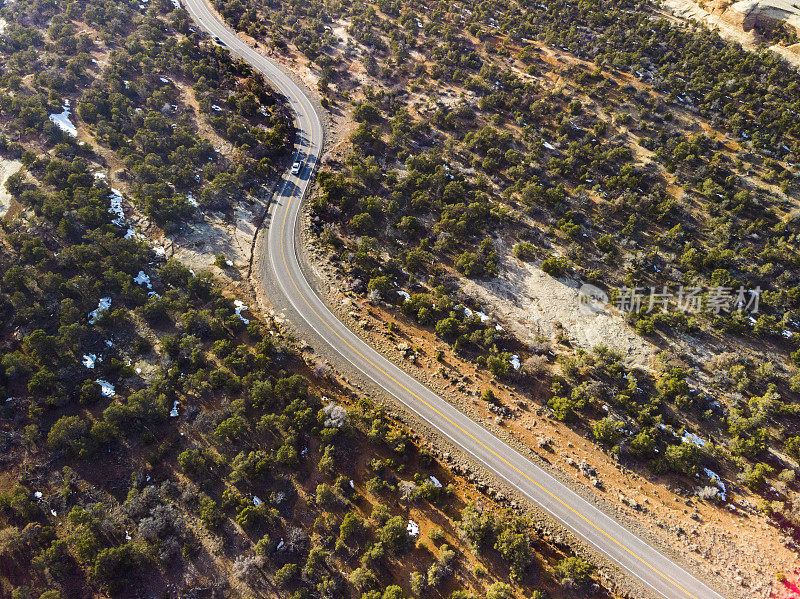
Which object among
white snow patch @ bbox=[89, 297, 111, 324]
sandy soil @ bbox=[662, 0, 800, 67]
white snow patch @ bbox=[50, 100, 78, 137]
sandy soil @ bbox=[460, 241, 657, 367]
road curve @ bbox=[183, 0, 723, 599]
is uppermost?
sandy soil @ bbox=[662, 0, 800, 67]

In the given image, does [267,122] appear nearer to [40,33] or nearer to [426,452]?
[40,33]

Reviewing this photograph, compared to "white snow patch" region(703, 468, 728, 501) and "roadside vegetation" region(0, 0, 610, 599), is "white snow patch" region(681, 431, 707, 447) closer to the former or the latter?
"white snow patch" region(703, 468, 728, 501)

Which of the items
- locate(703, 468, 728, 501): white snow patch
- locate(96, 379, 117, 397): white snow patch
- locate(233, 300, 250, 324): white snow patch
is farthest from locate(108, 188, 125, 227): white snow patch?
locate(703, 468, 728, 501): white snow patch

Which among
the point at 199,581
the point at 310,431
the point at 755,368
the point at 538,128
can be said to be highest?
the point at 538,128

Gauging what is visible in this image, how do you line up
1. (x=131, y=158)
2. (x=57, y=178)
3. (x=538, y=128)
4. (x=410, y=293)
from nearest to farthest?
(x=410, y=293) < (x=57, y=178) < (x=131, y=158) < (x=538, y=128)

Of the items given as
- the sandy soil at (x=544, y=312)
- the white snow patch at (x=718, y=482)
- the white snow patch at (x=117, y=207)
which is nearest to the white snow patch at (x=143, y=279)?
the white snow patch at (x=117, y=207)

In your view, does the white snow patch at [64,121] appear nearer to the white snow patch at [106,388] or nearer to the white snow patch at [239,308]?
the white snow patch at [239,308]

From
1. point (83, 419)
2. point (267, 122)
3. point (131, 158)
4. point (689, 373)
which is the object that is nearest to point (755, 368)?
point (689, 373)
